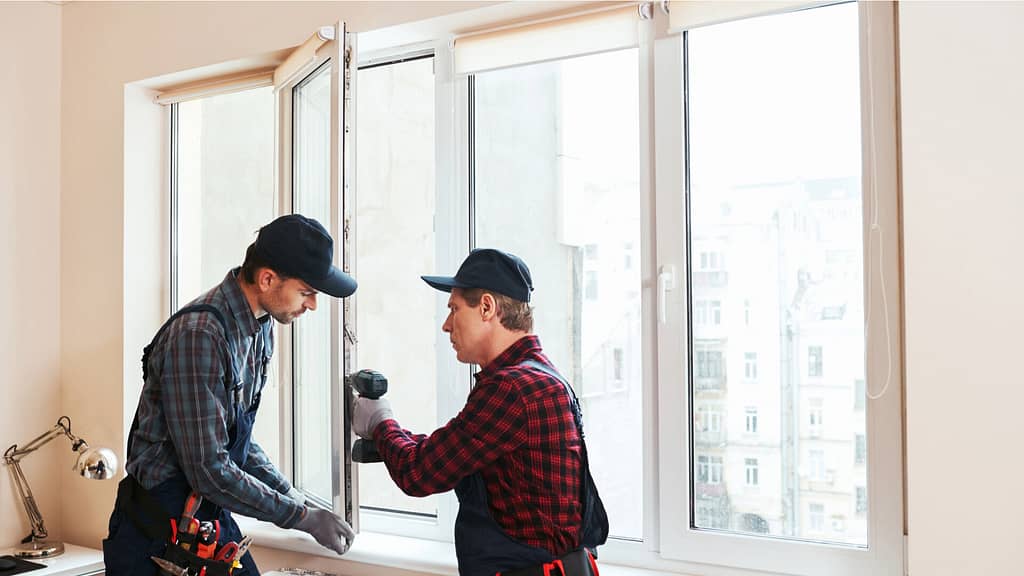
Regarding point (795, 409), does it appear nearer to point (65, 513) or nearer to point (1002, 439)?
point (1002, 439)

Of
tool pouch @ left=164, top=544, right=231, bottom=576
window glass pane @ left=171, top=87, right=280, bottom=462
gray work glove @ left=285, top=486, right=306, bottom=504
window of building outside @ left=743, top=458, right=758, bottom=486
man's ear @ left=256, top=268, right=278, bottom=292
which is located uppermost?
window glass pane @ left=171, top=87, right=280, bottom=462

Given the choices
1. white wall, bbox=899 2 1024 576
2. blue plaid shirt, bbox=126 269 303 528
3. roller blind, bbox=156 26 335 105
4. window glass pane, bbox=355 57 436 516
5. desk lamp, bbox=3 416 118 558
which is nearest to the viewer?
white wall, bbox=899 2 1024 576

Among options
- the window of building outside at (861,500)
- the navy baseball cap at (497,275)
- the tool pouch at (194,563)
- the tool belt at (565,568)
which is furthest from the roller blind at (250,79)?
the window of building outside at (861,500)

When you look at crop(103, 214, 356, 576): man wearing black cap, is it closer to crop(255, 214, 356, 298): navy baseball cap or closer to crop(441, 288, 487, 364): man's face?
crop(255, 214, 356, 298): navy baseball cap

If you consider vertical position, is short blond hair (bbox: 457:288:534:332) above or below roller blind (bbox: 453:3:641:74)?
below

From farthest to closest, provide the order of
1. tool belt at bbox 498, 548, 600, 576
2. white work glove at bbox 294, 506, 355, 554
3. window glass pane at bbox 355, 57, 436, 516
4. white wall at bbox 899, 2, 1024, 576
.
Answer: window glass pane at bbox 355, 57, 436, 516 → white work glove at bbox 294, 506, 355, 554 → tool belt at bbox 498, 548, 600, 576 → white wall at bbox 899, 2, 1024, 576

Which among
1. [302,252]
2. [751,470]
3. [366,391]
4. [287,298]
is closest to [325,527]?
[366,391]

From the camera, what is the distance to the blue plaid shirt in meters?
1.97

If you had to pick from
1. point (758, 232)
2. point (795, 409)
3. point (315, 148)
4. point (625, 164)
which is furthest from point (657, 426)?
point (315, 148)

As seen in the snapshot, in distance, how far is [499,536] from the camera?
190cm

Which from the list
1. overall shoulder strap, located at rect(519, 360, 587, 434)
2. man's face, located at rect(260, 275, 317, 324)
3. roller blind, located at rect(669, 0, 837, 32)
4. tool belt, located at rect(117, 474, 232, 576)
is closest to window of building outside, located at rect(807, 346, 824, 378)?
overall shoulder strap, located at rect(519, 360, 587, 434)

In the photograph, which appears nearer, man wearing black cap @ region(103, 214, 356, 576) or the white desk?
man wearing black cap @ region(103, 214, 356, 576)

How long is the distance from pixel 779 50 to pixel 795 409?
2.98 ft

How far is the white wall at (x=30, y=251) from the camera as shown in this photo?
3.10 meters
